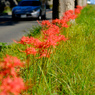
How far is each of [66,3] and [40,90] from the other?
590cm

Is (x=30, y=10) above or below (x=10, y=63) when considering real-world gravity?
below

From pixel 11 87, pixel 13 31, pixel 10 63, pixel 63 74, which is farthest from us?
pixel 13 31

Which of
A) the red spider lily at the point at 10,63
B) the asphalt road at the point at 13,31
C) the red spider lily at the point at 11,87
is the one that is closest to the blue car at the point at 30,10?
the asphalt road at the point at 13,31

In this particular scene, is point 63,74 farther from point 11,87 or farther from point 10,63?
point 11,87

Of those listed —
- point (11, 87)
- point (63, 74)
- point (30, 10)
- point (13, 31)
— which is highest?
point (11, 87)

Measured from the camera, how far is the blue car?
1490 centimetres

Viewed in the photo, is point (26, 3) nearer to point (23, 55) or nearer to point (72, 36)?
point (72, 36)

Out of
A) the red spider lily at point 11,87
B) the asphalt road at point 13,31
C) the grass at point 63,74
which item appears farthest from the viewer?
the asphalt road at point 13,31

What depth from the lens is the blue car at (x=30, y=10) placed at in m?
14.9

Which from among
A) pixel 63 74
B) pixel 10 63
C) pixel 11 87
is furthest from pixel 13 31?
pixel 11 87

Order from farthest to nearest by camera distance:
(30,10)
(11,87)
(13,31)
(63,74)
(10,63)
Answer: (30,10) < (13,31) < (63,74) < (10,63) < (11,87)

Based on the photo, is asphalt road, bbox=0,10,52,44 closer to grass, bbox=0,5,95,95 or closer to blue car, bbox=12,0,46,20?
blue car, bbox=12,0,46,20

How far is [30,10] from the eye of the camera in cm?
1491

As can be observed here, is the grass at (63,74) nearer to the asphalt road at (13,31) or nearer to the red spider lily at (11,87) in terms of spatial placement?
the red spider lily at (11,87)
